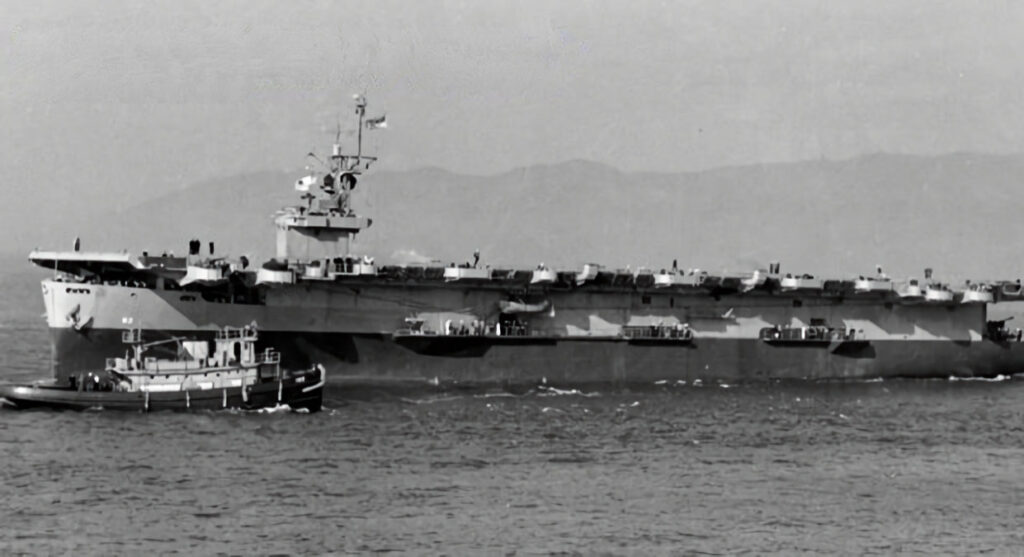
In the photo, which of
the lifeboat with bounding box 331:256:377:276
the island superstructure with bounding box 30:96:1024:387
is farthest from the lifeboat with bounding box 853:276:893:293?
the lifeboat with bounding box 331:256:377:276

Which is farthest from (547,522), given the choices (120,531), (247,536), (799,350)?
(799,350)

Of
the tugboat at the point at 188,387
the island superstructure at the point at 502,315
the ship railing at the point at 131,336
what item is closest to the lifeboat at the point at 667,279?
the island superstructure at the point at 502,315

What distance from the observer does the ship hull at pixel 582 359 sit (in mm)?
32909

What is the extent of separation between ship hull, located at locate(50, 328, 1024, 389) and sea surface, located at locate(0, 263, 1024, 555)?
2.00 meters

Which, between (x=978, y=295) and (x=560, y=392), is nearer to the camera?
(x=560, y=392)

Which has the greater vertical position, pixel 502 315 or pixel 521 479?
pixel 502 315

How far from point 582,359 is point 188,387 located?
10428mm

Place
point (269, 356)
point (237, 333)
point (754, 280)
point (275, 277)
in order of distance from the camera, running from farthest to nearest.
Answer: point (754, 280)
point (237, 333)
point (275, 277)
point (269, 356)

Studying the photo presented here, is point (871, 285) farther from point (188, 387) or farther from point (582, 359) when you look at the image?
point (188, 387)

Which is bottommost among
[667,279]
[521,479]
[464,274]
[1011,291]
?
[521,479]

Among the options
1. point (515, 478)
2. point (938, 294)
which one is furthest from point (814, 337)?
point (515, 478)

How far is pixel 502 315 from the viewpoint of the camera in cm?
3522

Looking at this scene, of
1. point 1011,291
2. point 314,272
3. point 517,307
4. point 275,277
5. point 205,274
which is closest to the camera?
point 205,274

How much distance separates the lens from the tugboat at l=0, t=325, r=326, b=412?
29.4 meters
